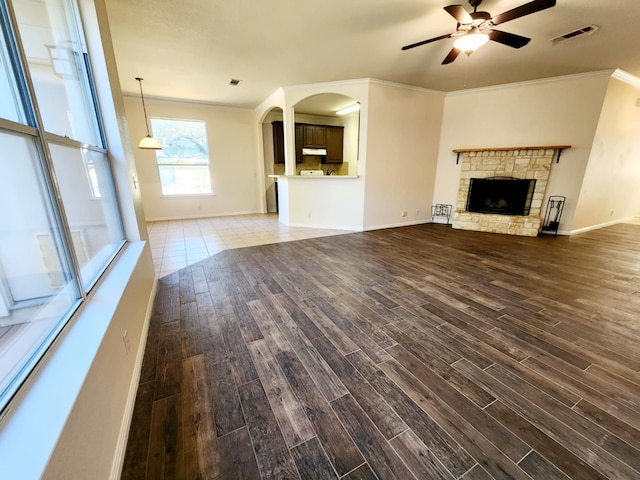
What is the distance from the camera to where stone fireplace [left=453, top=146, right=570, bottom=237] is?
5.00 meters

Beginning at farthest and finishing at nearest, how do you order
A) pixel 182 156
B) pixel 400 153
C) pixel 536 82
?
pixel 182 156 → pixel 400 153 → pixel 536 82

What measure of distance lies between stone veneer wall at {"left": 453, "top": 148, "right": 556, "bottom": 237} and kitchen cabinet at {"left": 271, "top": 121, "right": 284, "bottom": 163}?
4.45 metres

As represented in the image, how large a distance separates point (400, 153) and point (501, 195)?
2246 millimetres

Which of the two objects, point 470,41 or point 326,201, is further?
point 326,201

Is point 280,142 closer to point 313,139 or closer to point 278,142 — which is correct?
point 278,142

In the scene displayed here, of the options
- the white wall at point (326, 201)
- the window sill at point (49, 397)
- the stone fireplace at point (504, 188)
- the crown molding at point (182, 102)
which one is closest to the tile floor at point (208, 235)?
the white wall at point (326, 201)

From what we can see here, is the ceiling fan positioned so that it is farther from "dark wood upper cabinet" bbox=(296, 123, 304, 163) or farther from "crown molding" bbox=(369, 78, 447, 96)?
"dark wood upper cabinet" bbox=(296, 123, 304, 163)

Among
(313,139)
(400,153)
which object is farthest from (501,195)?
(313,139)

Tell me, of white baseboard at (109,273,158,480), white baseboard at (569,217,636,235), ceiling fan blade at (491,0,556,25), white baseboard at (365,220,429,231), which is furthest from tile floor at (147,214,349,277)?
white baseboard at (569,217,636,235)

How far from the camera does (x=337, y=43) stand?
338 centimetres

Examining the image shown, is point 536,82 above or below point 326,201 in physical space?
above

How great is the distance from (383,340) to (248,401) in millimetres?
1014

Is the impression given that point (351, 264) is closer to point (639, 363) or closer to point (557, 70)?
point (639, 363)

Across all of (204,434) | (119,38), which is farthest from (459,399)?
(119,38)
